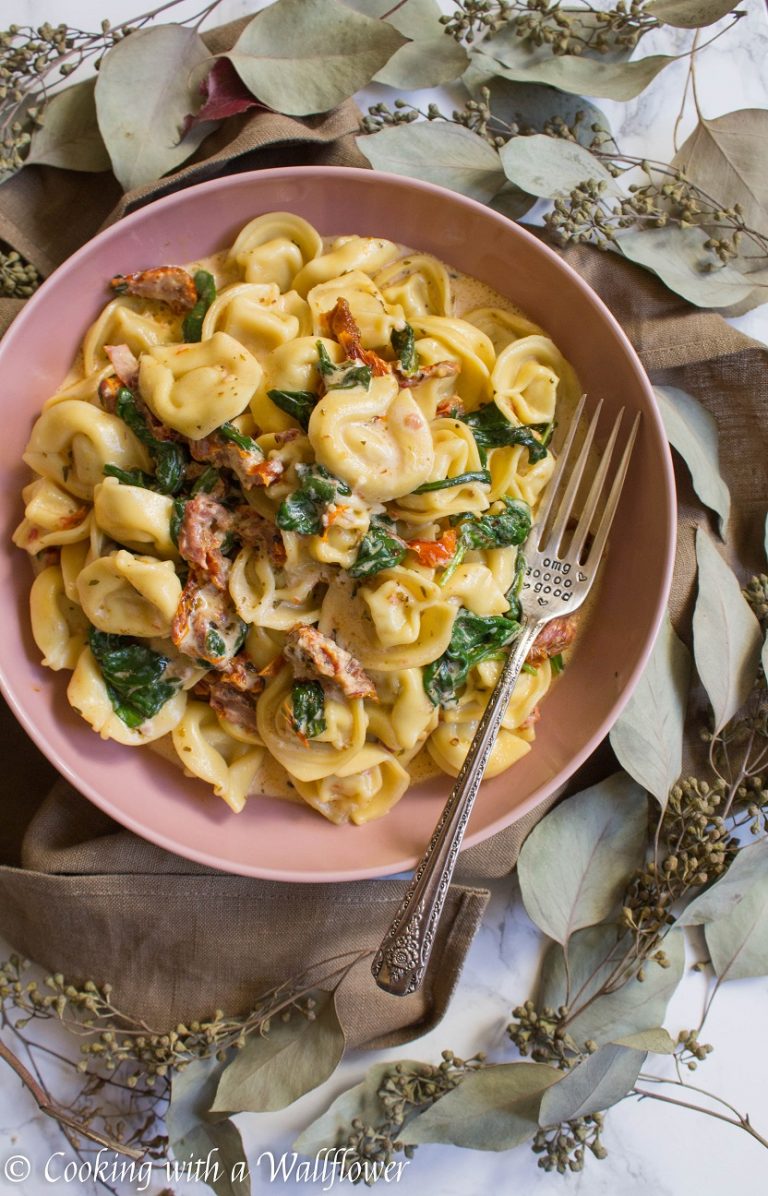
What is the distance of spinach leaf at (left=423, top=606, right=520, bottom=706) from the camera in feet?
11.6

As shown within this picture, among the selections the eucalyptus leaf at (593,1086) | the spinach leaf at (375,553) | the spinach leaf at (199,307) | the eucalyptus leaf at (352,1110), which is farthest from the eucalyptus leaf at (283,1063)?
the spinach leaf at (199,307)

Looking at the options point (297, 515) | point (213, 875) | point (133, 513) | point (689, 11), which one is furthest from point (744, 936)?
point (689, 11)

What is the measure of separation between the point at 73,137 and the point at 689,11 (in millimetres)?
2428

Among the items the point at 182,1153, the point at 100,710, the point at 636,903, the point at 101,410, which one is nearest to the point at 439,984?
the point at 636,903

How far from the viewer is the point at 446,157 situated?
3902 millimetres

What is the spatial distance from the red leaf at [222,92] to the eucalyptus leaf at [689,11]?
1592 mm

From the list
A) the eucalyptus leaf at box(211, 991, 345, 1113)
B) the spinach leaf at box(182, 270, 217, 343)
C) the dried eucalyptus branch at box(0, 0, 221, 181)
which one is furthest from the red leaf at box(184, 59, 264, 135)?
the eucalyptus leaf at box(211, 991, 345, 1113)

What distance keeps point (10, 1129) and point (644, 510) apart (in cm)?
335

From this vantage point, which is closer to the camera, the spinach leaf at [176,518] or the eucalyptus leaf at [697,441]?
the spinach leaf at [176,518]

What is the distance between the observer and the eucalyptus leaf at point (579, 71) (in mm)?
3920

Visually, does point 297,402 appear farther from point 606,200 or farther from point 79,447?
point 606,200

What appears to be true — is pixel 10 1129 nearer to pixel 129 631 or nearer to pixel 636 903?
pixel 129 631

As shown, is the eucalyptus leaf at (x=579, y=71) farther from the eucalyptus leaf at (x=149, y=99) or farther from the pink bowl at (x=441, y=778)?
the eucalyptus leaf at (x=149, y=99)

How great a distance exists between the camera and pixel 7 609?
359cm
